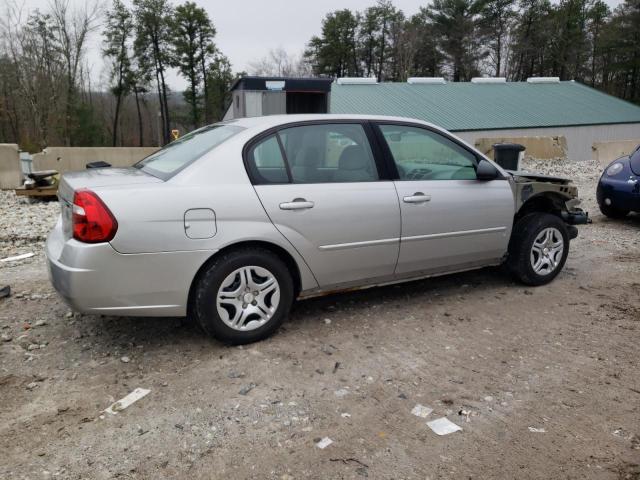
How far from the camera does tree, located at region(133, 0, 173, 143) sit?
1923 inches

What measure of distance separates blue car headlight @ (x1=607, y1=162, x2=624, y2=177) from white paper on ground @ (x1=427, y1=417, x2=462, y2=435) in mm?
6794

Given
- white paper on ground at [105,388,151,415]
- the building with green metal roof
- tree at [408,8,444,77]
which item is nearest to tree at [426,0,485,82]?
tree at [408,8,444,77]

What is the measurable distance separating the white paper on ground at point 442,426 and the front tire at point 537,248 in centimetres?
252

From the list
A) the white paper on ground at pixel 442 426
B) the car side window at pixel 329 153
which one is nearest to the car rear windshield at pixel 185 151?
the car side window at pixel 329 153

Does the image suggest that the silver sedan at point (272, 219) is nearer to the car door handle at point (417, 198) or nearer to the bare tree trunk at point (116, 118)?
the car door handle at point (417, 198)

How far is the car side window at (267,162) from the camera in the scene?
11.8ft

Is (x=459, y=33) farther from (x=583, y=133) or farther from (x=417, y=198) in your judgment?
(x=417, y=198)

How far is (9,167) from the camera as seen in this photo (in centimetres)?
1134

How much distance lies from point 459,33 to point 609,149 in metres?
41.8

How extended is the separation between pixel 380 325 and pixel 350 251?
687mm

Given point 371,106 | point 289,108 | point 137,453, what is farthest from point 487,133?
point 137,453

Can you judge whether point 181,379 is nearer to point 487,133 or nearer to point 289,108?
point 289,108

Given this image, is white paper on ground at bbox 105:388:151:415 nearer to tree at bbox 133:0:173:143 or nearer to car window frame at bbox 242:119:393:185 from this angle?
car window frame at bbox 242:119:393:185

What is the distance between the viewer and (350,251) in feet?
12.8
